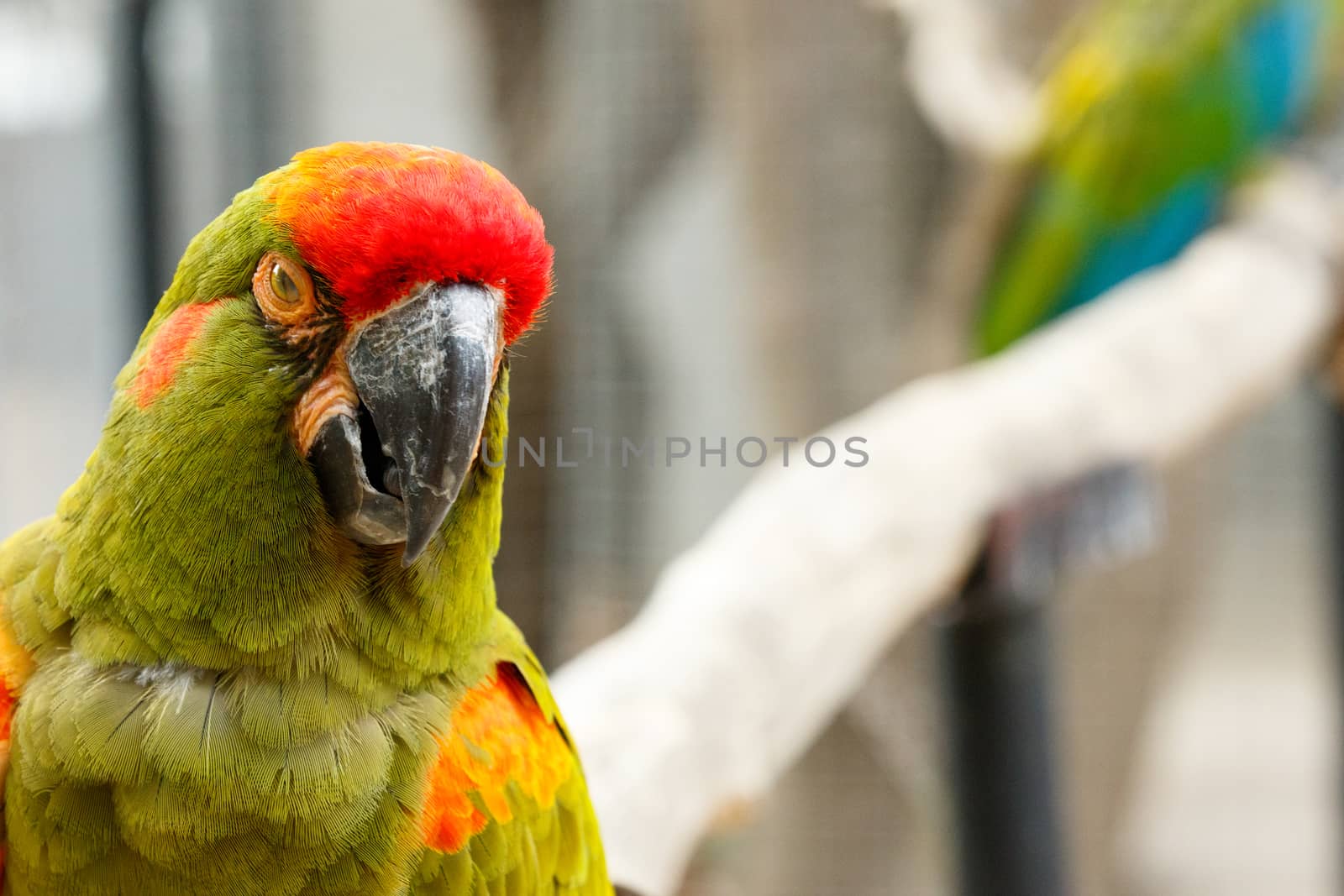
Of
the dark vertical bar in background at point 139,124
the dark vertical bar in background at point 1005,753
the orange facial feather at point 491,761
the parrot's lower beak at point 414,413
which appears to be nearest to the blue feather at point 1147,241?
the dark vertical bar in background at point 1005,753

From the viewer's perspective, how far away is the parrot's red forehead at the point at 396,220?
0.56m

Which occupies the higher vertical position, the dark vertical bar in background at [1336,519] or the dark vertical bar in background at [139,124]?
the dark vertical bar in background at [139,124]

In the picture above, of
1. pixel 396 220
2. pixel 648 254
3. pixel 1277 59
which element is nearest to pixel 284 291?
pixel 396 220

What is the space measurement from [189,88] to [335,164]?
3.91 feet

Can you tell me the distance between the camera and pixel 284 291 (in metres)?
0.59

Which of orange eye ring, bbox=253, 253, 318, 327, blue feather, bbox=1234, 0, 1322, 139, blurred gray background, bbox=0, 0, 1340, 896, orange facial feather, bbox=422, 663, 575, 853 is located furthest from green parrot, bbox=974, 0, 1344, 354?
orange eye ring, bbox=253, 253, 318, 327

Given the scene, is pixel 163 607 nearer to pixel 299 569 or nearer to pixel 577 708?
pixel 299 569

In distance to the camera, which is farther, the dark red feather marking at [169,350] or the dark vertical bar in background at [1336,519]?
the dark vertical bar in background at [1336,519]

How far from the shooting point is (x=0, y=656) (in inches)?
25.2

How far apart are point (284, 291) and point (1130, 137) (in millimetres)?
1886

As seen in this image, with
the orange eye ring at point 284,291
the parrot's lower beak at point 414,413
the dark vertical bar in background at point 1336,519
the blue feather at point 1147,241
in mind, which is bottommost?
the dark vertical bar in background at point 1336,519

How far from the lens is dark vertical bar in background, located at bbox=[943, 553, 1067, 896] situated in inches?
44.3

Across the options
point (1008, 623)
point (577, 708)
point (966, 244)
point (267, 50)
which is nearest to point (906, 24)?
point (966, 244)

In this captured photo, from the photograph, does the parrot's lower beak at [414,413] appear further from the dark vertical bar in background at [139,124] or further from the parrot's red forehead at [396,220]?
the dark vertical bar in background at [139,124]
